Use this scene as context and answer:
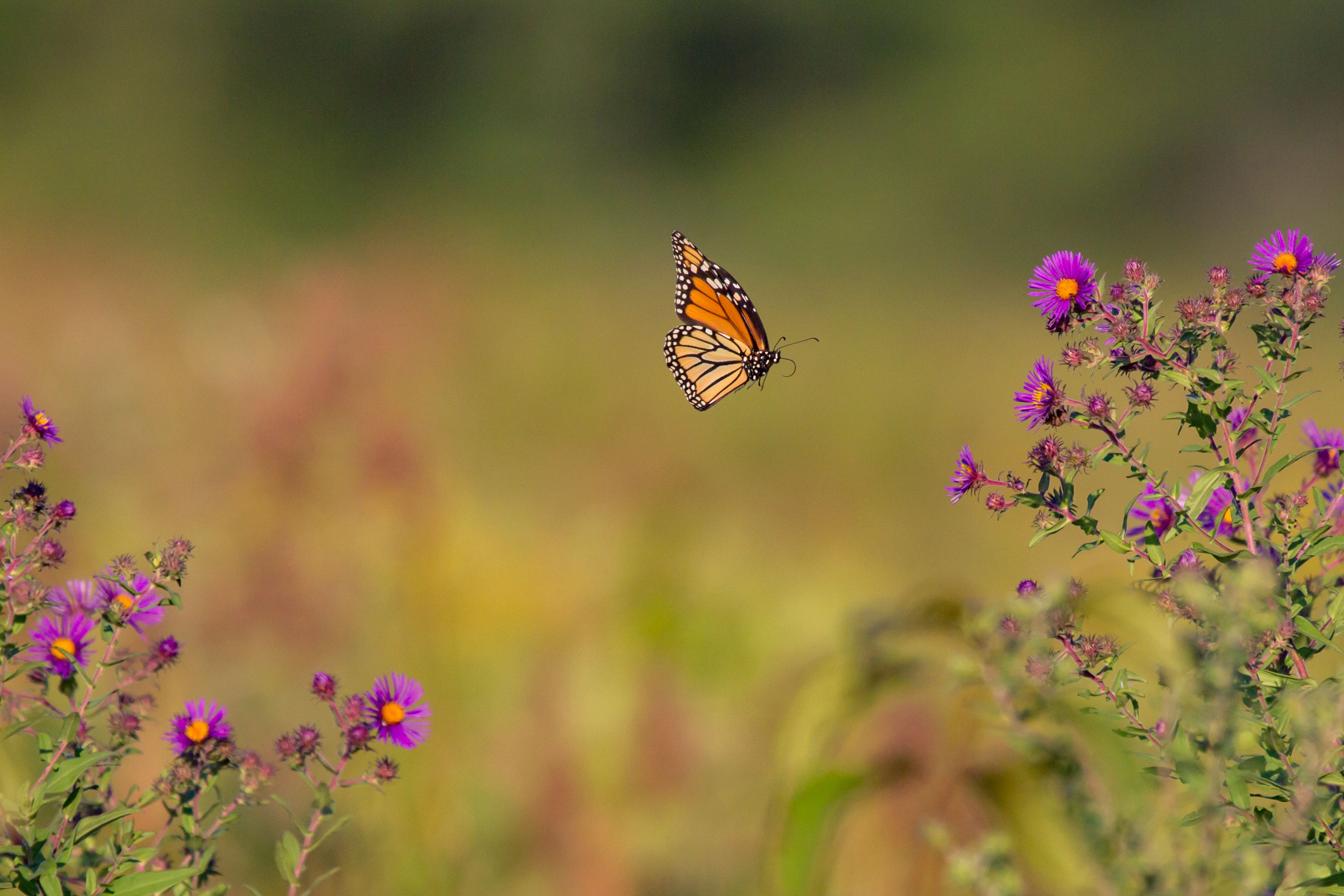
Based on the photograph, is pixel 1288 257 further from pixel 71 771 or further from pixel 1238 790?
pixel 71 771

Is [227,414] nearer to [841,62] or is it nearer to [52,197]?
[52,197]

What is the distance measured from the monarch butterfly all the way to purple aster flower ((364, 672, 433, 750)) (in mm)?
1219

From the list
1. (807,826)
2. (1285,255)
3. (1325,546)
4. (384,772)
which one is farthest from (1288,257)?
(384,772)

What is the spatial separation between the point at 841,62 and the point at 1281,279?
10.6 m

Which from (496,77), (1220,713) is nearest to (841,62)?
(496,77)

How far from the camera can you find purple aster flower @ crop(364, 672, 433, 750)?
3.17 feet

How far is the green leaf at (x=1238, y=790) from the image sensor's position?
751 millimetres

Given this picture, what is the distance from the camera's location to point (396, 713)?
3.18 ft

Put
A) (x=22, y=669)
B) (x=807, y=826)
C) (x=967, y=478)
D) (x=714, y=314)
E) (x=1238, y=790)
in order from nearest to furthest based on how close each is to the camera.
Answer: (x=1238, y=790) → (x=22, y=669) → (x=967, y=478) → (x=807, y=826) → (x=714, y=314)

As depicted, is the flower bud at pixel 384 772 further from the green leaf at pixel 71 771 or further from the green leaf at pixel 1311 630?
the green leaf at pixel 1311 630

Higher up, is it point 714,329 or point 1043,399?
point 714,329

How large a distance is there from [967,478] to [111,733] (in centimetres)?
74

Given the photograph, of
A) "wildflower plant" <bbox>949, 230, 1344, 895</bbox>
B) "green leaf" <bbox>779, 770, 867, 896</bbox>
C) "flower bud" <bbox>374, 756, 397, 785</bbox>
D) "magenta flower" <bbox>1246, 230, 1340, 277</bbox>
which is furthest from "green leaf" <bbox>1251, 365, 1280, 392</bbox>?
"flower bud" <bbox>374, 756, 397, 785</bbox>

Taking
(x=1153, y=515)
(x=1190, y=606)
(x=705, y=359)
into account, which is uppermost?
(x=705, y=359)
